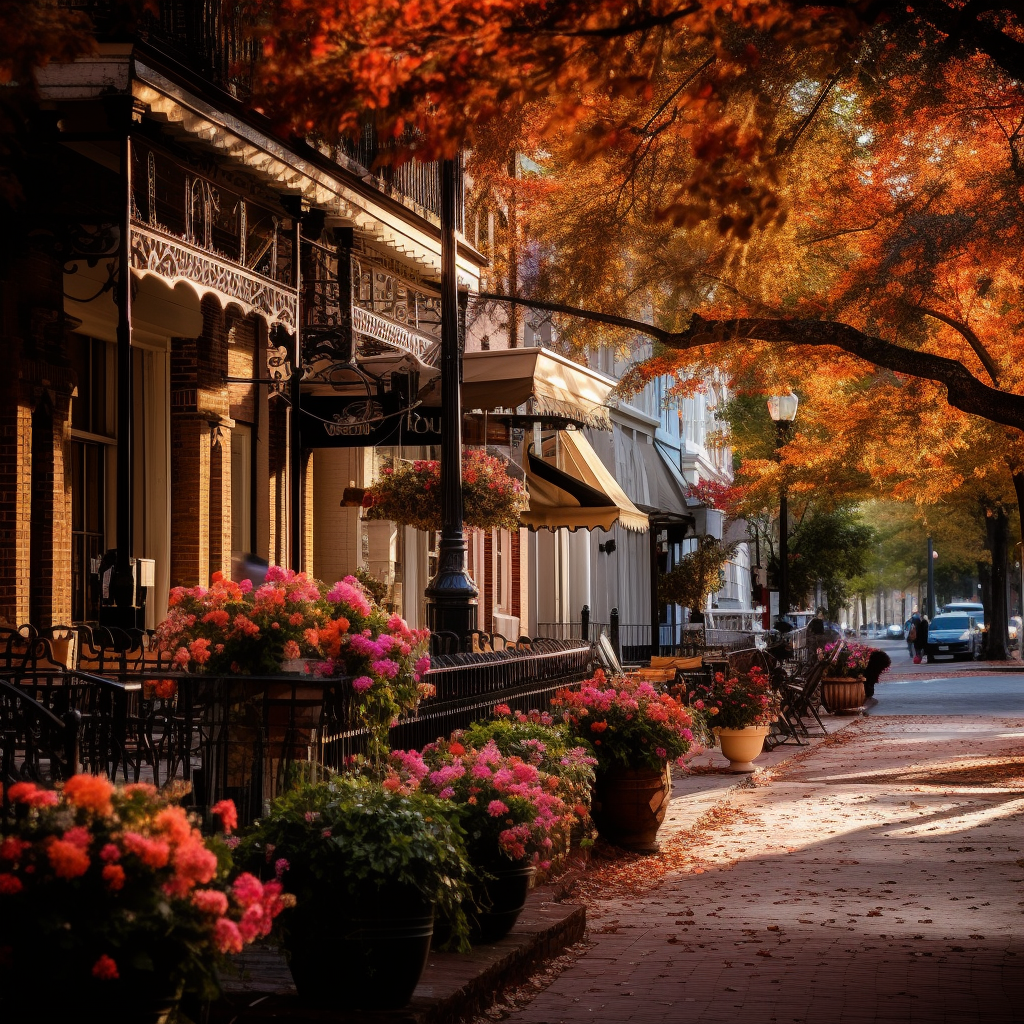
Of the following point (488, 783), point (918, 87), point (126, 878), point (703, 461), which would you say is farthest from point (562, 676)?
point (703, 461)

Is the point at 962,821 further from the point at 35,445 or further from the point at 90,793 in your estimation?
the point at 90,793

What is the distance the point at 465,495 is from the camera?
639 inches

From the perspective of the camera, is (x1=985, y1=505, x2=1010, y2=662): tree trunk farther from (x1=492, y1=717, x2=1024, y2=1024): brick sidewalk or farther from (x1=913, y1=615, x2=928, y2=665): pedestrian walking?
(x1=492, y1=717, x2=1024, y2=1024): brick sidewalk

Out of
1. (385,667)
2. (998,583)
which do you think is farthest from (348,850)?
(998,583)

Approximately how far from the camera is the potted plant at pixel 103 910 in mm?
4031

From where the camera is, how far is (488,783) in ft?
24.4

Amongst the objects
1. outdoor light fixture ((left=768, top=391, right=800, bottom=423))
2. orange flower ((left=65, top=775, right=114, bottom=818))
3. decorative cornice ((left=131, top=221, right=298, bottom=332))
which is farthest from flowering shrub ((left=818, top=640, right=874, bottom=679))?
orange flower ((left=65, top=775, right=114, bottom=818))

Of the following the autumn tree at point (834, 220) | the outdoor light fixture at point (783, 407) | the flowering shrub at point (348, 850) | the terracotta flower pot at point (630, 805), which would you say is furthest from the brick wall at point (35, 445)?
the outdoor light fixture at point (783, 407)

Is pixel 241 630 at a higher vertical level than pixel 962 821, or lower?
higher

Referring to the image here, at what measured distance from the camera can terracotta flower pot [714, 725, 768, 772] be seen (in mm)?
17094

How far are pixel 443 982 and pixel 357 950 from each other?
29.4 inches

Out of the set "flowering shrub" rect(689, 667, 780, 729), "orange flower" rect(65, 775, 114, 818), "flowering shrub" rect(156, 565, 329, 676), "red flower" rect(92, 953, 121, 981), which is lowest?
"flowering shrub" rect(689, 667, 780, 729)

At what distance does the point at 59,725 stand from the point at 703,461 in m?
42.7

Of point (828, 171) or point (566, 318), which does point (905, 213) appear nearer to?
point (828, 171)
